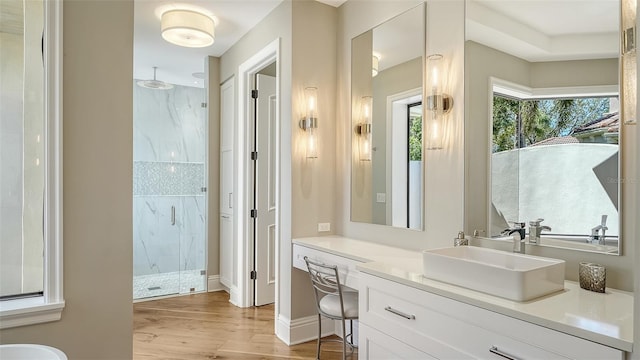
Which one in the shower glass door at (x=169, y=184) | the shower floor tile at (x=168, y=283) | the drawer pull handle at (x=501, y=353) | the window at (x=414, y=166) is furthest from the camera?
the shower glass door at (x=169, y=184)

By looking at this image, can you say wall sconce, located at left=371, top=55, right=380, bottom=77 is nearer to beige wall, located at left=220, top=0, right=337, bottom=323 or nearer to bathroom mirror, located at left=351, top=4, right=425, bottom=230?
bathroom mirror, located at left=351, top=4, right=425, bottom=230

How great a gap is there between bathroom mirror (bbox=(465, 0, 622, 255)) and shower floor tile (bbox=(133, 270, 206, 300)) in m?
3.53

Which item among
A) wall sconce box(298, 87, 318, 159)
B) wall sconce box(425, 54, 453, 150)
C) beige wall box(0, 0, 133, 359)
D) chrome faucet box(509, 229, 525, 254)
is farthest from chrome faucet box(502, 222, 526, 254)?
beige wall box(0, 0, 133, 359)

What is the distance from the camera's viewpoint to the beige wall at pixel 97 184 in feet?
5.64

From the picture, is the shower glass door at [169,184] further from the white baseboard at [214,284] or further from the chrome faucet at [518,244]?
the chrome faucet at [518,244]

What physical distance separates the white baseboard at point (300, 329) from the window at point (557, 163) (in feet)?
5.71

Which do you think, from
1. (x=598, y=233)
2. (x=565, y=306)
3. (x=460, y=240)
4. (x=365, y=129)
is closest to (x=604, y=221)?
(x=598, y=233)

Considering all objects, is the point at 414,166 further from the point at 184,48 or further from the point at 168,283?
the point at 168,283

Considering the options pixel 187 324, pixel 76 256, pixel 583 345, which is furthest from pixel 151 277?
pixel 583 345

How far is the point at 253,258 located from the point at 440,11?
2874mm

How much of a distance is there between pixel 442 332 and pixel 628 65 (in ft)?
4.55

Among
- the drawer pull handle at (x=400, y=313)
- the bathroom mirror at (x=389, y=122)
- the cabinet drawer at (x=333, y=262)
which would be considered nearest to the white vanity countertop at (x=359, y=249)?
Answer: the cabinet drawer at (x=333, y=262)

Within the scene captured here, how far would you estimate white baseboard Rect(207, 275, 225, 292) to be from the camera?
14.9ft

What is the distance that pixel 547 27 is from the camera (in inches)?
73.5
